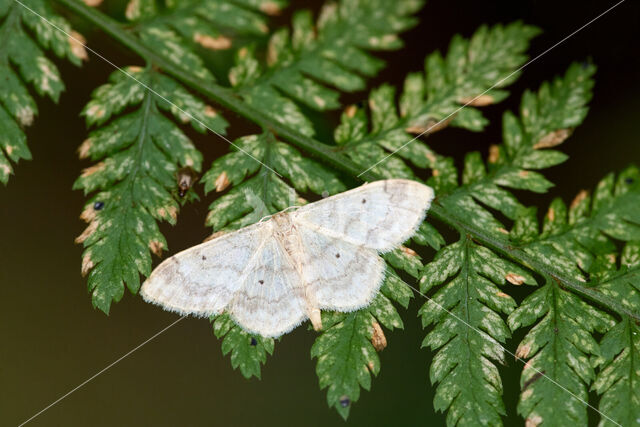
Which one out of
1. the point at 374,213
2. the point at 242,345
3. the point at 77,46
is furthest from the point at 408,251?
the point at 77,46

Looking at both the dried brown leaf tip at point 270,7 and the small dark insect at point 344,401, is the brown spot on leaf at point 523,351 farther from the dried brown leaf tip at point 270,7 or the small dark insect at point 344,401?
the dried brown leaf tip at point 270,7

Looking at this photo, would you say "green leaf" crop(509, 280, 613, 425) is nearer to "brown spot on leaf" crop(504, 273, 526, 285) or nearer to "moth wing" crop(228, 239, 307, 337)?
"brown spot on leaf" crop(504, 273, 526, 285)

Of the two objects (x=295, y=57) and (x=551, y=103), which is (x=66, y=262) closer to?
(x=295, y=57)

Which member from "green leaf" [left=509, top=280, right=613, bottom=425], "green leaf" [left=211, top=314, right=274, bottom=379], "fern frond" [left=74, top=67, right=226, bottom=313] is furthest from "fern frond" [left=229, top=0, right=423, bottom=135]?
"green leaf" [left=509, top=280, right=613, bottom=425]

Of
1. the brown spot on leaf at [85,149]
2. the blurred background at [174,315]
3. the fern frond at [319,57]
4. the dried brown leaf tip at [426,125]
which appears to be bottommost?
the blurred background at [174,315]

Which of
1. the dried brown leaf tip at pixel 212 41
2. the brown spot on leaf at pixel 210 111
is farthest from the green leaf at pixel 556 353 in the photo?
the dried brown leaf tip at pixel 212 41

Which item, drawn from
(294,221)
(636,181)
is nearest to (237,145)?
(294,221)

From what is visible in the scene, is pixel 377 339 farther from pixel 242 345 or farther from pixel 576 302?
pixel 576 302
